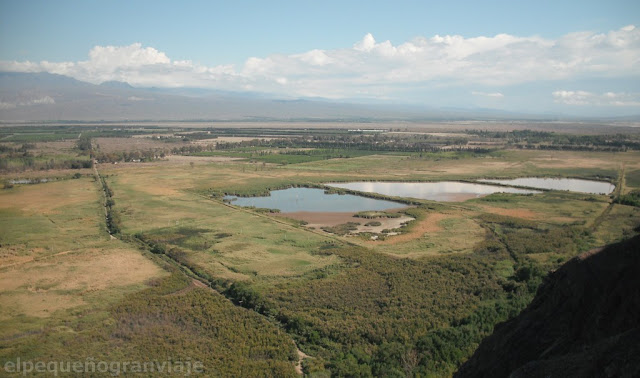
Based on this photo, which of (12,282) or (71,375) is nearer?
(71,375)

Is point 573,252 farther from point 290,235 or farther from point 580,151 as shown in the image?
point 580,151

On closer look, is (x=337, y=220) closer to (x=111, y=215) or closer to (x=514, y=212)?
(x=514, y=212)

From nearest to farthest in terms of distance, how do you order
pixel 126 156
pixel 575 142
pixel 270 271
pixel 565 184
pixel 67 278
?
pixel 67 278 < pixel 270 271 < pixel 565 184 < pixel 126 156 < pixel 575 142

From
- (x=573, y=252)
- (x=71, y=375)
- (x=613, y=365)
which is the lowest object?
(x=71, y=375)

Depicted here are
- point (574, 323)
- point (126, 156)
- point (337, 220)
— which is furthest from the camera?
point (126, 156)

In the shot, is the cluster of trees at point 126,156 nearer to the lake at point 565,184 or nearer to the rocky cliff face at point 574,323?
the lake at point 565,184

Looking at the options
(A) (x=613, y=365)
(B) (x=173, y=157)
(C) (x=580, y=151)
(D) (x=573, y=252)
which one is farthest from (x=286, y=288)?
(C) (x=580, y=151)

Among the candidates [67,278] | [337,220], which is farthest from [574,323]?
[337,220]
